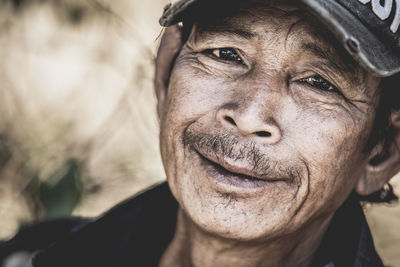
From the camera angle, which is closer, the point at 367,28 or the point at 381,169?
the point at 367,28

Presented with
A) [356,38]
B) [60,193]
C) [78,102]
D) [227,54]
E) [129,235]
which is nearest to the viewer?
[356,38]

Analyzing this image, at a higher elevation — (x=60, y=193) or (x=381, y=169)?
(x=381, y=169)

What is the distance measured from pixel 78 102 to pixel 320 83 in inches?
133

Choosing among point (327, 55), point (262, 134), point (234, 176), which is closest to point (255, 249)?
point (234, 176)

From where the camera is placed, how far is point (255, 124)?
1.40m

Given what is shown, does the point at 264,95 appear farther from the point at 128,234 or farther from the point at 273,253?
the point at 128,234

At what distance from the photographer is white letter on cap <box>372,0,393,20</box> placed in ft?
4.31

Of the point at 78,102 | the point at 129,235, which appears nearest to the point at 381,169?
the point at 129,235

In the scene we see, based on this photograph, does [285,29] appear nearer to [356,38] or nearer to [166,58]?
[356,38]

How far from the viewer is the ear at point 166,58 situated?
1943mm

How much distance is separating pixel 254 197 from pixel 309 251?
500mm

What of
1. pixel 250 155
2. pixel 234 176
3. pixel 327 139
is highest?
pixel 327 139

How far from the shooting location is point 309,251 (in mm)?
1823

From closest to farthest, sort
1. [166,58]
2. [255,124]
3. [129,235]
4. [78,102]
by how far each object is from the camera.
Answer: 1. [255,124]
2. [166,58]
3. [129,235]
4. [78,102]
